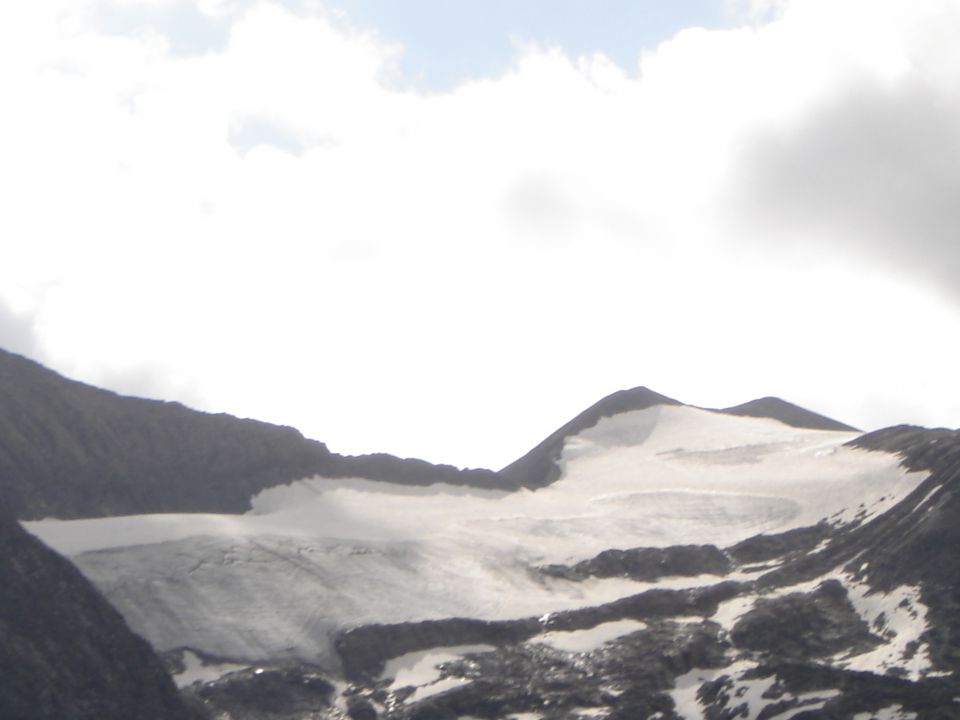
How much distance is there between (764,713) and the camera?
6053cm

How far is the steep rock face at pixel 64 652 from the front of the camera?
56.2 m

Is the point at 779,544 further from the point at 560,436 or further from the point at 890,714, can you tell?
the point at 560,436

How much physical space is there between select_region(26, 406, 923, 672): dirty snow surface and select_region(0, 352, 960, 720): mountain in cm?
14

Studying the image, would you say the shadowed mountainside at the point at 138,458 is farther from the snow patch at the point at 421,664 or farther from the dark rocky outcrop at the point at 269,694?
the snow patch at the point at 421,664

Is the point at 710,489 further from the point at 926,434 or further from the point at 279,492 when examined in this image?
the point at 279,492

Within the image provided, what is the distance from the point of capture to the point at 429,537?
78.8 metres

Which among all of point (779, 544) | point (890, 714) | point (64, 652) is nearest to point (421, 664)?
point (64, 652)

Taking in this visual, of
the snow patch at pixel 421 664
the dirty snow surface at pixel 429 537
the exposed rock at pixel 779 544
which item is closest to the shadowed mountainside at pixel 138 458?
the dirty snow surface at pixel 429 537

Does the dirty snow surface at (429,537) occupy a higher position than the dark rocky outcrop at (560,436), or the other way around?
the dark rocky outcrop at (560,436)

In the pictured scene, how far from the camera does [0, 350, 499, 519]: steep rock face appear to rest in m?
78.8

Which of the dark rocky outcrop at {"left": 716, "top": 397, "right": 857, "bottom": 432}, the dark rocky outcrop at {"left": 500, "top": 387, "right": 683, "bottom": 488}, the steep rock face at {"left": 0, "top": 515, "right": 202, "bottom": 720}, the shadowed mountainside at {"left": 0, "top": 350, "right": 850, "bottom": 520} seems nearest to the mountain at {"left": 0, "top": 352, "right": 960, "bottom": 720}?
the shadowed mountainside at {"left": 0, "top": 350, "right": 850, "bottom": 520}

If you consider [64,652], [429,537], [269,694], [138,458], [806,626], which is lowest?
[269,694]

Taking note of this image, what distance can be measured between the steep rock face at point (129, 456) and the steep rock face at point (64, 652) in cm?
1522

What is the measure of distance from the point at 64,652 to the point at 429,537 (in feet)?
76.3
